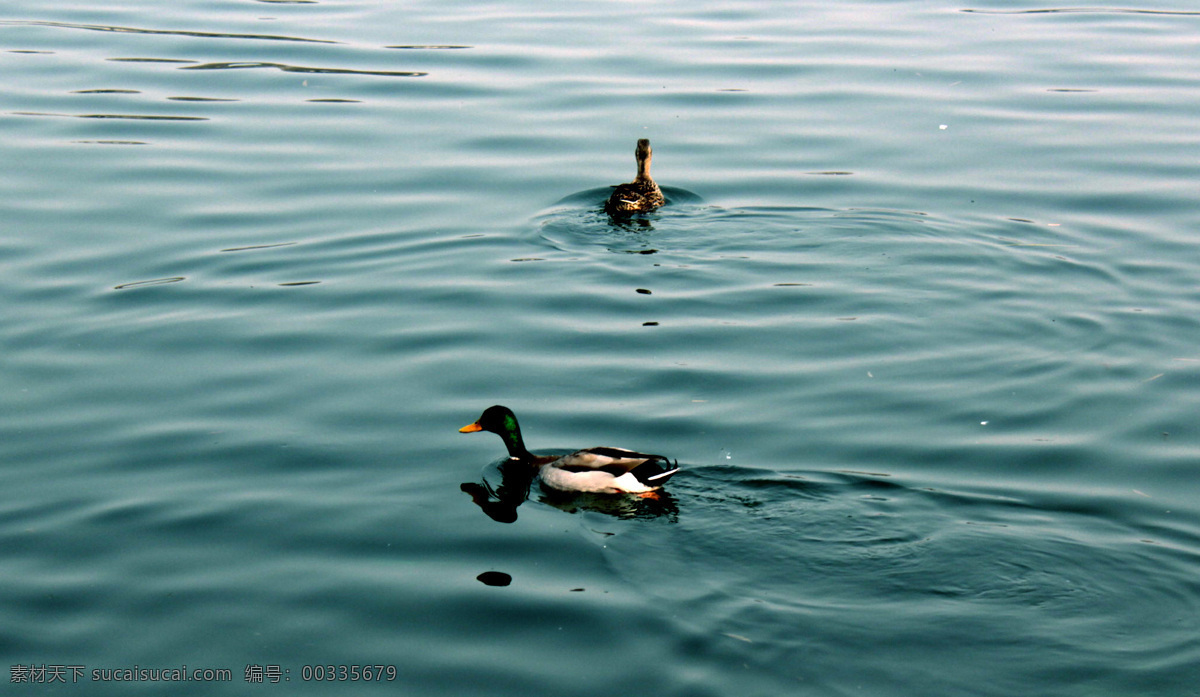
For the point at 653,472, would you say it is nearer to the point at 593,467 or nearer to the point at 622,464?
the point at 622,464

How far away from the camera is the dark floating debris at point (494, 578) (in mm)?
8109

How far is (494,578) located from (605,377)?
3.24 m

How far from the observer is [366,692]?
277 inches

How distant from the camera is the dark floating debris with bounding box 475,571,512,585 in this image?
26.6 ft

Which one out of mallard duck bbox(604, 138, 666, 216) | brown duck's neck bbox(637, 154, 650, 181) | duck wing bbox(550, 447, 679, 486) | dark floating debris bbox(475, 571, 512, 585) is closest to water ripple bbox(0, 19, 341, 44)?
brown duck's neck bbox(637, 154, 650, 181)

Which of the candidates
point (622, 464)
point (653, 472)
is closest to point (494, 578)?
point (622, 464)

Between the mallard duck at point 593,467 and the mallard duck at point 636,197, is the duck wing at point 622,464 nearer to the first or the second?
the mallard duck at point 593,467

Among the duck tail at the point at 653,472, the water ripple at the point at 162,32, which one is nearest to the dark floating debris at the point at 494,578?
the duck tail at the point at 653,472

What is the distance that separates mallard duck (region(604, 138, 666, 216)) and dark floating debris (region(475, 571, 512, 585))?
26.3 ft

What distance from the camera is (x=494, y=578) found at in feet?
26.8

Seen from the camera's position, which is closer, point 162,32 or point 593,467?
point 593,467

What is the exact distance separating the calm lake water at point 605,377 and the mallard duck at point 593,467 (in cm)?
16

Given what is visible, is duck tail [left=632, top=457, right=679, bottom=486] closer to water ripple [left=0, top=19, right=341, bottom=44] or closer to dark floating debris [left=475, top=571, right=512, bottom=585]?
dark floating debris [left=475, top=571, right=512, bottom=585]

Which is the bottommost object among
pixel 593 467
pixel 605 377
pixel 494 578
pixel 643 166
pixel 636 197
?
pixel 494 578
